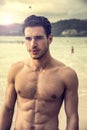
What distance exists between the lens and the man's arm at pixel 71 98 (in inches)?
112

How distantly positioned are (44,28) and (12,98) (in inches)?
25.4

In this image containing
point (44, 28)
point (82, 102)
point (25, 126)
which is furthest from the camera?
point (82, 102)

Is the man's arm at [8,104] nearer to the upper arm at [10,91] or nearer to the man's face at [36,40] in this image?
the upper arm at [10,91]

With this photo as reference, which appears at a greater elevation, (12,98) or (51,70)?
(51,70)

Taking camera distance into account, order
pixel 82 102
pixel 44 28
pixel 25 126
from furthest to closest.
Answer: pixel 82 102 → pixel 25 126 → pixel 44 28

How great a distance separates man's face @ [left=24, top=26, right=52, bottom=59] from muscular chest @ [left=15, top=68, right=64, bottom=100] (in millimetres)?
235

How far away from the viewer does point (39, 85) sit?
3.00 meters

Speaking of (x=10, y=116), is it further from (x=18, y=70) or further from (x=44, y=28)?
(x=44, y=28)

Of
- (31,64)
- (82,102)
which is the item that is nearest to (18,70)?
(31,64)

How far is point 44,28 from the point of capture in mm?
2828

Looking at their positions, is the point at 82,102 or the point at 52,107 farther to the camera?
the point at 82,102

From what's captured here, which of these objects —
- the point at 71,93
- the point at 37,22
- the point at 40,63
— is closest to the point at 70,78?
the point at 71,93

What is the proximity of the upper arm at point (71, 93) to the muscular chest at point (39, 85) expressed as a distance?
0.07 m

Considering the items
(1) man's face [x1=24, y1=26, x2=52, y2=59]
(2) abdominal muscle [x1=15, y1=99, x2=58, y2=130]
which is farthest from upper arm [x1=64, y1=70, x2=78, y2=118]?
(1) man's face [x1=24, y1=26, x2=52, y2=59]
